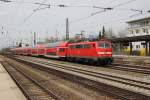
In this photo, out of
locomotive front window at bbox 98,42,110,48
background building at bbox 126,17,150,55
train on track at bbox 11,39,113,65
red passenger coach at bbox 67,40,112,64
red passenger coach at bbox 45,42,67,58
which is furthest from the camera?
background building at bbox 126,17,150,55

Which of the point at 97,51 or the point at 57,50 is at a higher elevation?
the point at 97,51

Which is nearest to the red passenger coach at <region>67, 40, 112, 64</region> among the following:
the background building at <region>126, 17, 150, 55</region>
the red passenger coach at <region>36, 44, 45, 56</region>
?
the red passenger coach at <region>36, 44, 45, 56</region>

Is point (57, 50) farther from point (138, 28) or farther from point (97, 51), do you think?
point (138, 28)

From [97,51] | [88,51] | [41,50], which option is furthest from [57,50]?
[97,51]

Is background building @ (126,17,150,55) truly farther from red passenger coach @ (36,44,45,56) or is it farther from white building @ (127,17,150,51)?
red passenger coach @ (36,44,45,56)

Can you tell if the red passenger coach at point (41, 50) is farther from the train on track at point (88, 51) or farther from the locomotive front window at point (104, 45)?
the locomotive front window at point (104, 45)

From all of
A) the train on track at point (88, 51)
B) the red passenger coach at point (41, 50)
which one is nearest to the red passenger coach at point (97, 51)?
the train on track at point (88, 51)

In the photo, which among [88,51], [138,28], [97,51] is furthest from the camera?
[138,28]

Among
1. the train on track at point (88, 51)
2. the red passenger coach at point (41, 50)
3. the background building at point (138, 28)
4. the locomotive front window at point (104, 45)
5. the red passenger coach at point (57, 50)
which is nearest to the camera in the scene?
the train on track at point (88, 51)

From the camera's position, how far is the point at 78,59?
3834cm

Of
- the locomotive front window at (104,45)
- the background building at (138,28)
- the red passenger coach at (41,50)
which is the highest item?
the background building at (138,28)

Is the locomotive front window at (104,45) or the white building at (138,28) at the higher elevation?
the white building at (138,28)

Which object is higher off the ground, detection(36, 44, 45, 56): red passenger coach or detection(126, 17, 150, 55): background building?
detection(126, 17, 150, 55): background building

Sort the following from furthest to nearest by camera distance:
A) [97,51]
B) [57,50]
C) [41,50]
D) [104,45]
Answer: [41,50], [57,50], [104,45], [97,51]
